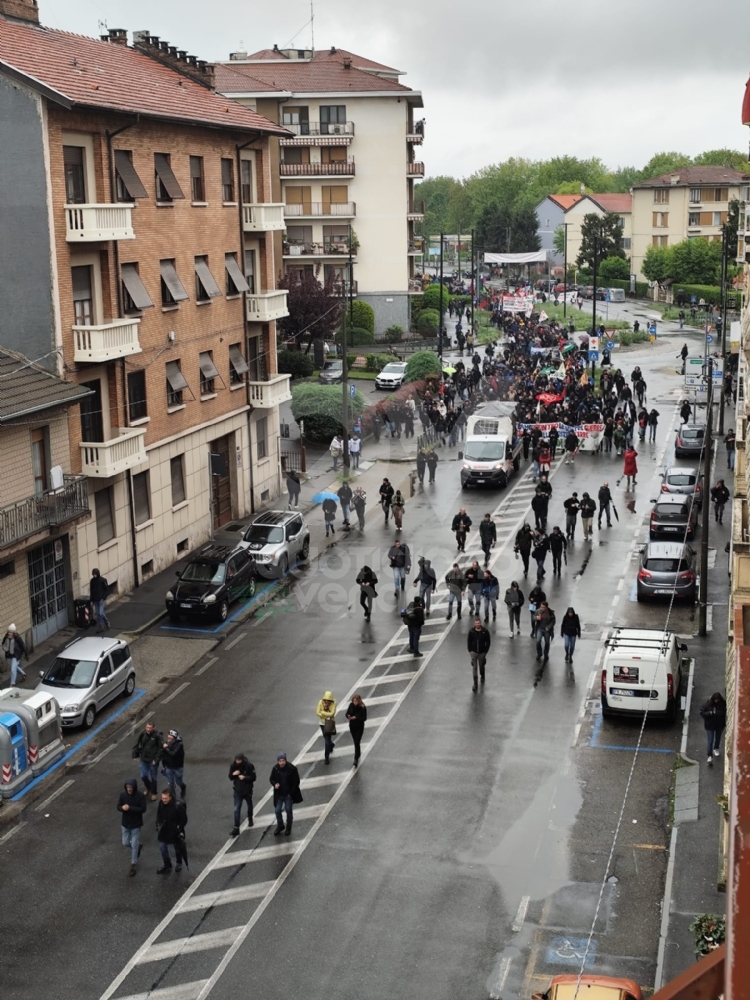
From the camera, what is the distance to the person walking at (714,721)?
21.4 metres

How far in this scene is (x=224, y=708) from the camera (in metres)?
25.2

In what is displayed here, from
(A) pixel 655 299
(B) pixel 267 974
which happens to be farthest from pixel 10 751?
(A) pixel 655 299

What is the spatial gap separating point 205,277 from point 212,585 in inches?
423

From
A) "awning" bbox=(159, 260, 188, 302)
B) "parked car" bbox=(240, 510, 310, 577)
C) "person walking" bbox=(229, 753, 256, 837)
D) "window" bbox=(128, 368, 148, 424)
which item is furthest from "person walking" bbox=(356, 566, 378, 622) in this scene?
"person walking" bbox=(229, 753, 256, 837)

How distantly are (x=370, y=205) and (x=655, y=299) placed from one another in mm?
53028

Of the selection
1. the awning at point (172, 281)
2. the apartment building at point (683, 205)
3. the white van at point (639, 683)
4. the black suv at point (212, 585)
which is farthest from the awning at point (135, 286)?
the apartment building at point (683, 205)

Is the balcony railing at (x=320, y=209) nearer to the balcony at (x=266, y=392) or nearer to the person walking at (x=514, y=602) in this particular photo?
the balcony at (x=266, y=392)

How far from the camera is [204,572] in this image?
31.6 metres

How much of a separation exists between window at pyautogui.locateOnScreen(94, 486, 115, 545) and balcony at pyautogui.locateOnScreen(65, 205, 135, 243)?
637 centimetres

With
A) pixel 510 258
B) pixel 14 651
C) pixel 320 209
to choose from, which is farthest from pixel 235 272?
pixel 510 258

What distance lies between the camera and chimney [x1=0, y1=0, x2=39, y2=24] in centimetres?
3316

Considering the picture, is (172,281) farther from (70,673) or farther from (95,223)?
(70,673)

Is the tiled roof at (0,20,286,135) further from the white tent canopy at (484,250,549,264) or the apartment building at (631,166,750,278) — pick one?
the apartment building at (631,166,750,278)

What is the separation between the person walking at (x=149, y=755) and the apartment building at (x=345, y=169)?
2290 inches
